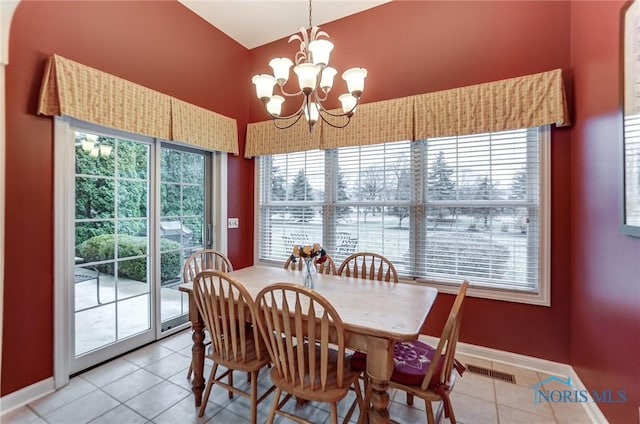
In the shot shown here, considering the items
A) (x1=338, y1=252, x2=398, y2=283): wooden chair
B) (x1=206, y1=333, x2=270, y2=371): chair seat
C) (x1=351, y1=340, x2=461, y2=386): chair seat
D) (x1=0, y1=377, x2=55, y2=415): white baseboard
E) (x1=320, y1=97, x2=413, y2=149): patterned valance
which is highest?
(x1=320, y1=97, x2=413, y2=149): patterned valance

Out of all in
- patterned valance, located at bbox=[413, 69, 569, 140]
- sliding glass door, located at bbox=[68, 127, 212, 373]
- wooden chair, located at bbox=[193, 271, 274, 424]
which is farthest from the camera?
sliding glass door, located at bbox=[68, 127, 212, 373]

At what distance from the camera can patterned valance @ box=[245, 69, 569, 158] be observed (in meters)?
2.22

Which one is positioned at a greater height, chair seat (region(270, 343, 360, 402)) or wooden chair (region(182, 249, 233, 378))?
wooden chair (region(182, 249, 233, 378))

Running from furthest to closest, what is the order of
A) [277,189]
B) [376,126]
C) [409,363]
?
[277,189]
[376,126]
[409,363]

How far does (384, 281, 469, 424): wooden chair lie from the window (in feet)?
4.00

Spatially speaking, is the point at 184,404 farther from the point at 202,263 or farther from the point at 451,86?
the point at 451,86

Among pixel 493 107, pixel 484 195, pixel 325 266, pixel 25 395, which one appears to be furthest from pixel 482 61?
pixel 25 395

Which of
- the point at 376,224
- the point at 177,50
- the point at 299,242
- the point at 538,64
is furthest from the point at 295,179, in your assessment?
the point at 538,64

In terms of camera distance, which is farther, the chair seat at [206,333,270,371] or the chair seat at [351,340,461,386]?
the chair seat at [206,333,270,371]

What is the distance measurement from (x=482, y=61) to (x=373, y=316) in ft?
7.91

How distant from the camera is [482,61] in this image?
2523mm

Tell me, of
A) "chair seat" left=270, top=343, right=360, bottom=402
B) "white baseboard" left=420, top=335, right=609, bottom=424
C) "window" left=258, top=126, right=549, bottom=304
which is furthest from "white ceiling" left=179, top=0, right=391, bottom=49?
"white baseboard" left=420, top=335, right=609, bottom=424

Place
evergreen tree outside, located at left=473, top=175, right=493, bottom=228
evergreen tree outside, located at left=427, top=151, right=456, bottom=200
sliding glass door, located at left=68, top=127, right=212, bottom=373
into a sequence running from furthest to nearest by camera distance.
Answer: evergreen tree outside, located at left=427, top=151, right=456, bottom=200, evergreen tree outside, located at left=473, top=175, right=493, bottom=228, sliding glass door, located at left=68, top=127, right=212, bottom=373

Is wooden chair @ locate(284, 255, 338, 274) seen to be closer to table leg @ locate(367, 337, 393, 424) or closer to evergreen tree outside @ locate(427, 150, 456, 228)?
evergreen tree outside @ locate(427, 150, 456, 228)
